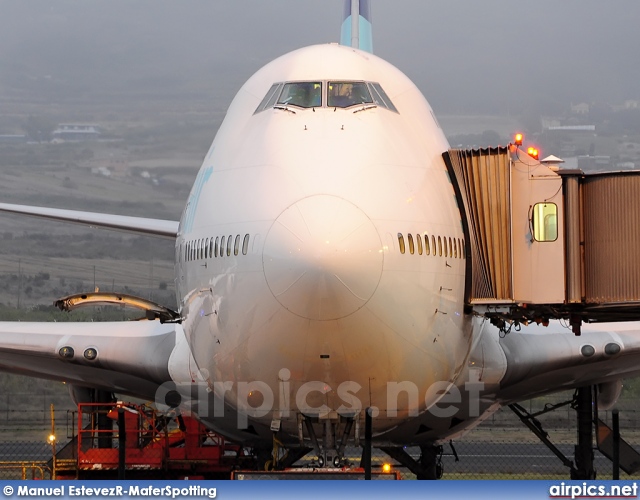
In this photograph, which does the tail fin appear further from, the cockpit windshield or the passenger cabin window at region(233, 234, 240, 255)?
the passenger cabin window at region(233, 234, 240, 255)

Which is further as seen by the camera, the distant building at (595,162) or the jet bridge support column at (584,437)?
the distant building at (595,162)

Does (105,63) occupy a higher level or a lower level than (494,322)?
higher

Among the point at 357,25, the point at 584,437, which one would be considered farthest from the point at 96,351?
the point at 357,25

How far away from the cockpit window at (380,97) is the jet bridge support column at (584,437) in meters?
7.68

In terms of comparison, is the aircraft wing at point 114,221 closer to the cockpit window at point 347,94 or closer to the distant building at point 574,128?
the cockpit window at point 347,94

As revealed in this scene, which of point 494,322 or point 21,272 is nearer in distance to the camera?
point 494,322

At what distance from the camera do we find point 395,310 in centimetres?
1178

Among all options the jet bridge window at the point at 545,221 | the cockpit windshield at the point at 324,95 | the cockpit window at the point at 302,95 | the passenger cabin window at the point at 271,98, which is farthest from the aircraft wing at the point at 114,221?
the jet bridge window at the point at 545,221

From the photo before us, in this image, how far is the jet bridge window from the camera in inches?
519

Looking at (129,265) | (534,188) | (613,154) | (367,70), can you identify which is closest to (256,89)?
(367,70)

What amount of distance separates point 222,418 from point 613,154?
31.1 m

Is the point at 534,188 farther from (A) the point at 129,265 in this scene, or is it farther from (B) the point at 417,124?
(A) the point at 129,265

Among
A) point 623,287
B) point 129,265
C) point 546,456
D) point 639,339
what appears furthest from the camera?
point 129,265

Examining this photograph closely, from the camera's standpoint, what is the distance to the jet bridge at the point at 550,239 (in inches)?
516
